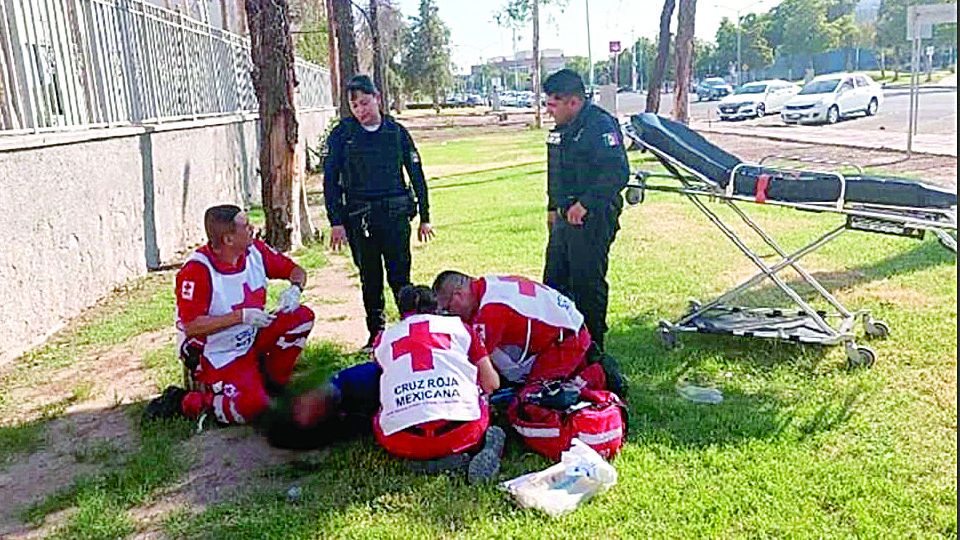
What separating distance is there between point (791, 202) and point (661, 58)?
19.9m

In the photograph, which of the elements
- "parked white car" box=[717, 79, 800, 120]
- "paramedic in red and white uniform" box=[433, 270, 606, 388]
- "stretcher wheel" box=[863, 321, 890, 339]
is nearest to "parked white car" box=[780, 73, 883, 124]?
→ "parked white car" box=[717, 79, 800, 120]

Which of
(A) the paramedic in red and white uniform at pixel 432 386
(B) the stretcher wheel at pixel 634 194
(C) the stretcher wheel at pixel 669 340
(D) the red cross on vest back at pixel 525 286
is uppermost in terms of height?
(B) the stretcher wheel at pixel 634 194

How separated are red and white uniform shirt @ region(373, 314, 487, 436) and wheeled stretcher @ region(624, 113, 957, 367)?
1.83 meters

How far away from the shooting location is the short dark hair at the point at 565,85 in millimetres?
4906

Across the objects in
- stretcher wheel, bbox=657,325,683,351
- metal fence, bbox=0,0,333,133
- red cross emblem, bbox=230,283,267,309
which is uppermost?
metal fence, bbox=0,0,333,133

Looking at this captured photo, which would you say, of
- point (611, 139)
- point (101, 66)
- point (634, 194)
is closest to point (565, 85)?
point (611, 139)

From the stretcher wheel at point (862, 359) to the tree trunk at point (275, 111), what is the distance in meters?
6.24

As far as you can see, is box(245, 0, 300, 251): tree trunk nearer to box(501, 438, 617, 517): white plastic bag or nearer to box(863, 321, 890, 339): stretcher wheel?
box(863, 321, 890, 339): stretcher wheel

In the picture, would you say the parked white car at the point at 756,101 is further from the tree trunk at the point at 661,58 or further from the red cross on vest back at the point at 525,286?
the red cross on vest back at the point at 525,286

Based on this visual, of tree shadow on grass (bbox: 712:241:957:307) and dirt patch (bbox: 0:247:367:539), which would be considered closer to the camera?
dirt patch (bbox: 0:247:367:539)

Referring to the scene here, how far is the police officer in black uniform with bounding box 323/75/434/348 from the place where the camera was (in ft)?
17.5

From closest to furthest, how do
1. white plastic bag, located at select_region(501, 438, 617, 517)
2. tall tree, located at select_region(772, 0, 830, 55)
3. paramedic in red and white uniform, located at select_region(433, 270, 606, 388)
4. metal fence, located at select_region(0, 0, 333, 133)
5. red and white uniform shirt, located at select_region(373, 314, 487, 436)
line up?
white plastic bag, located at select_region(501, 438, 617, 517), red and white uniform shirt, located at select_region(373, 314, 487, 436), paramedic in red and white uniform, located at select_region(433, 270, 606, 388), metal fence, located at select_region(0, 0, 333, 133), tall tree, located at select_region(772, 0, 830, 55)

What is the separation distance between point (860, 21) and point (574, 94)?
70.7m

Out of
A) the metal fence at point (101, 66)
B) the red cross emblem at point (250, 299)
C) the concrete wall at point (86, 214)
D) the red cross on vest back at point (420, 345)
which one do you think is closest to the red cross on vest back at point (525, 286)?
the red cross on vest back at point (420, 345)
